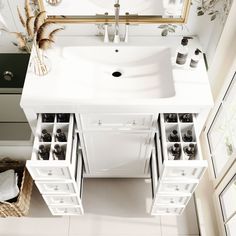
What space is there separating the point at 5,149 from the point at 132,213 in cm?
96

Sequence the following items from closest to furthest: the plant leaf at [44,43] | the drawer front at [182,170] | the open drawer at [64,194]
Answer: the drawer front at [182,170] → the plant leaf at [44,43] → the open drawer at [64,194]

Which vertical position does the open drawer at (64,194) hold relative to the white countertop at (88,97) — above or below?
below

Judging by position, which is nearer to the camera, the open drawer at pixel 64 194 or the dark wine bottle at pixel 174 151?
the dark wine bottle at pixel 174 151

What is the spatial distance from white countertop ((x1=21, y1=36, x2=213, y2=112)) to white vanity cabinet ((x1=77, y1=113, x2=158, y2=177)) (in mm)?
81

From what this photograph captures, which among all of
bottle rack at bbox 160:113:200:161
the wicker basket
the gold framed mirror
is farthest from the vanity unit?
the wicker basket

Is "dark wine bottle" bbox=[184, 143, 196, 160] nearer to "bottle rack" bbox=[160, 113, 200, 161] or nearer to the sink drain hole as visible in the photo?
"bottle rack" bbox=[160, 113, 200, 161]

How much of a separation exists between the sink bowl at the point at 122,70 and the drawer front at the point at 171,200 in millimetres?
596

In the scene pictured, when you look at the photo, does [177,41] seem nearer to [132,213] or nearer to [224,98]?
[224,98]

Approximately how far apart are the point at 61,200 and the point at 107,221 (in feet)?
1.43

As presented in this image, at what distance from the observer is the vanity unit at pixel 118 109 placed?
1592 mm

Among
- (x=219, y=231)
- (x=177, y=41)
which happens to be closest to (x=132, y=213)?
(x=219, y=231)

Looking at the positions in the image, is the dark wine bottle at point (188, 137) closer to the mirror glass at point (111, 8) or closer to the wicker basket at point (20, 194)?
the mirror glass at point (111, 8)

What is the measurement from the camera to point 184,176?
1.64 meters

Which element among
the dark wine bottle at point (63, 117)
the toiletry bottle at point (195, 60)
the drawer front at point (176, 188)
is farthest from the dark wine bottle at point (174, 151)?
the dark wine bottle at point (63, 117)
